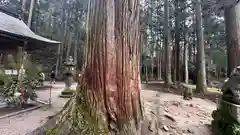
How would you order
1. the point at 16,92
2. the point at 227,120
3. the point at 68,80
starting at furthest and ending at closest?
1. the point at 68,80
2. the point at 16,92
3. the point at 227,120

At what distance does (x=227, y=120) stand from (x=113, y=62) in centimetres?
244

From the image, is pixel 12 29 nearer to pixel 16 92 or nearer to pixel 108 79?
pixel 16 92

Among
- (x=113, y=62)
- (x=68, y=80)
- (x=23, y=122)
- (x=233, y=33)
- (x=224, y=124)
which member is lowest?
(x=23, y=122)

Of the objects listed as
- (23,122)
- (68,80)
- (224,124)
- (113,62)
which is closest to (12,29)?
(68,80)

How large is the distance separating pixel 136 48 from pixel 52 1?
65.6 ft

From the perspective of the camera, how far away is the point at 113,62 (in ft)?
7.74

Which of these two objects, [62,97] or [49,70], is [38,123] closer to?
[62,97]

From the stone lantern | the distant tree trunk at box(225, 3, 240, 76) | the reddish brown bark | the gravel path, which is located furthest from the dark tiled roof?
the distant tree trunk at box(225, 3, 240, 76)

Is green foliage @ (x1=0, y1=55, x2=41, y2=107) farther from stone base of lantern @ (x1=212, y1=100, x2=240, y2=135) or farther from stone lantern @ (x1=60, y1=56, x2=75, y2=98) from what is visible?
stone base of lantern @ (x1=212, y1=100, x2=240, y2=135)

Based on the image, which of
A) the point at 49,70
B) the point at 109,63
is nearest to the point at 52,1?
the point at 49,70

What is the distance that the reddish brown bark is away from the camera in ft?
7.59

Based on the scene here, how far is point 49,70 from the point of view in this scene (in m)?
17.0

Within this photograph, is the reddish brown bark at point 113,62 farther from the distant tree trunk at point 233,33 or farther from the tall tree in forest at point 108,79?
the distant tree trunk at point 233,33

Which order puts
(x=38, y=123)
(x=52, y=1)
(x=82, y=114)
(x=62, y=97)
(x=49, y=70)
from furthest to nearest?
(x=52, y=1)
(x=49, y=70)
(x=62, y=97)
(x=38, y=123)
(x=82, y=114)
